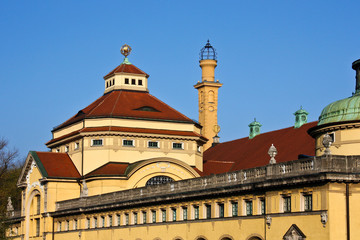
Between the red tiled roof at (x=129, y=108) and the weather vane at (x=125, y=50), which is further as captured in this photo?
the weather vane at (x=125, y=50)

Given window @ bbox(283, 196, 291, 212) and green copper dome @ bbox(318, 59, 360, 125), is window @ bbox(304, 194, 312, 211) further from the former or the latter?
green copper dome @ bbox(318, 59, 360, 125)

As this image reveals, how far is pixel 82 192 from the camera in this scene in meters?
76.1

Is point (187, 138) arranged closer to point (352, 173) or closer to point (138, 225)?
point (138, 225)

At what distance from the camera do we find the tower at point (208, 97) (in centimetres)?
12112

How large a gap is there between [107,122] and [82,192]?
29.4 ft

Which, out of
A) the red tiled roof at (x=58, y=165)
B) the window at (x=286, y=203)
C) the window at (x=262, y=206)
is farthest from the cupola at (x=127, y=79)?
the window at (x=286, y=203)

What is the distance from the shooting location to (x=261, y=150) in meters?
89.7

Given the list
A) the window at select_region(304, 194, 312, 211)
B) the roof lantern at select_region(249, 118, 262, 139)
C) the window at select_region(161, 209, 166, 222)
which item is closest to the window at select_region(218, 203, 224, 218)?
the window at select_region(161, 209, 166, 222)

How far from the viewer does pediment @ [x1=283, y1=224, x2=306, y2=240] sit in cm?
4389

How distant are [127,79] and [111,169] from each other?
1450 centimetres

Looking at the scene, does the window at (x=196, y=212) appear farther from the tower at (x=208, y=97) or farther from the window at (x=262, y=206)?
the tower at (x=208, y=97)

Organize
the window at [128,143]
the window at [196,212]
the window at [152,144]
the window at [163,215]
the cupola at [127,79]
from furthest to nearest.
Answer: the cupola at [127,79] → the window at [152,144] → the window at [128,143] → the window at [163,215] → the window at [196,212]

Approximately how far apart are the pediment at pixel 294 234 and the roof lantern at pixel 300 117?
Answer: 46307mm

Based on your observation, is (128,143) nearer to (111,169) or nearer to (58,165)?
(111,169)
